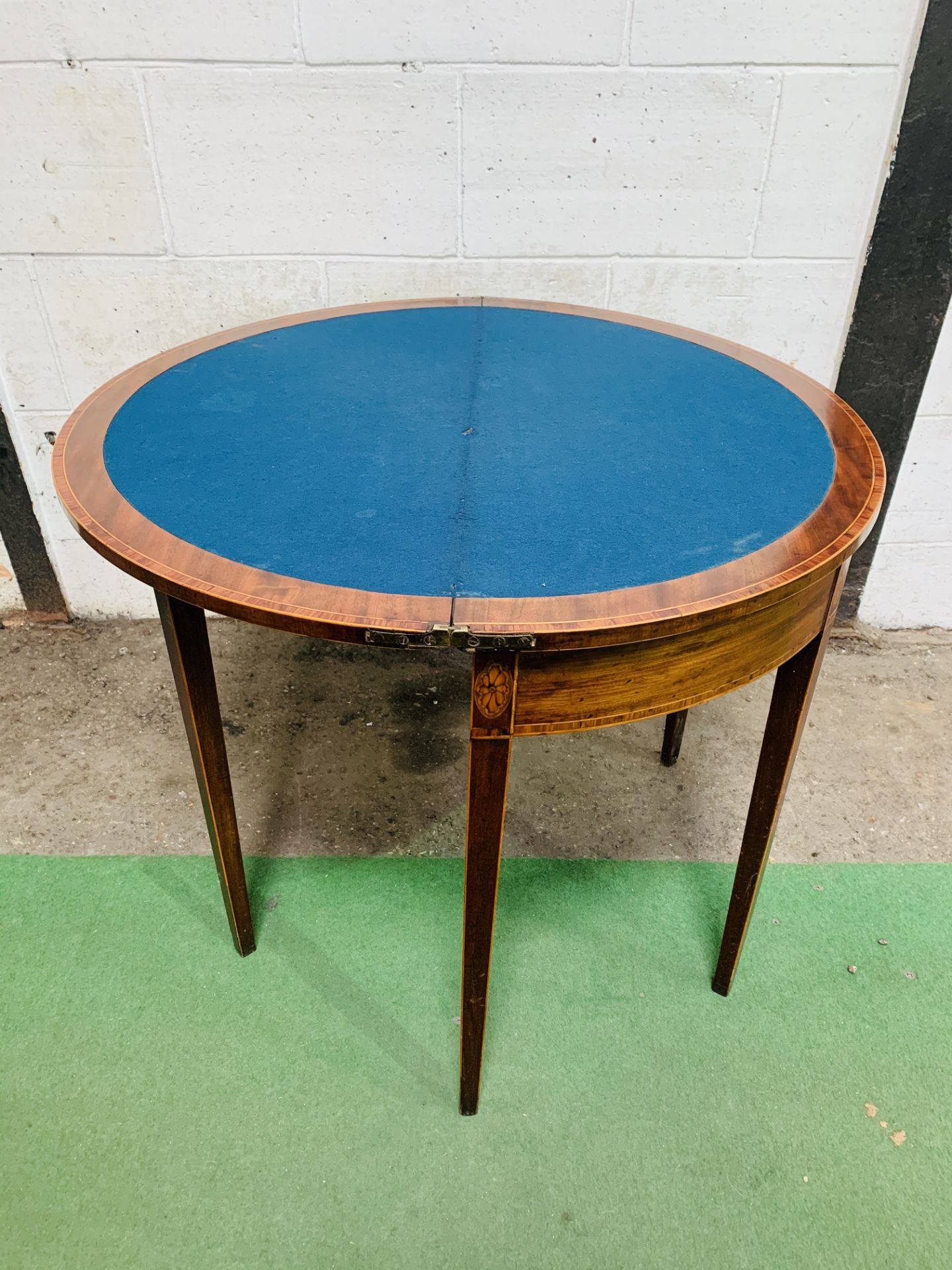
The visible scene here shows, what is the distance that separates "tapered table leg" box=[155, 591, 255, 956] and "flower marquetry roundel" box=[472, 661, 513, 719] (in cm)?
47

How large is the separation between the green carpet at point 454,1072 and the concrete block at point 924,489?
3.40 ft

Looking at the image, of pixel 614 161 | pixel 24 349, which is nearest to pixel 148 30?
pixel 24 349

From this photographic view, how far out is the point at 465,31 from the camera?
1.81 m

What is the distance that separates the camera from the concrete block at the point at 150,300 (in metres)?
2.08

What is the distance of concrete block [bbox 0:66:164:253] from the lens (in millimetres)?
1875

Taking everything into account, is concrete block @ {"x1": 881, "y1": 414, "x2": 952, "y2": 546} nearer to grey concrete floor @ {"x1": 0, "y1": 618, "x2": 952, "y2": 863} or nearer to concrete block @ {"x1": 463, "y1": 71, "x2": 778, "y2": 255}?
grey concrete floor @ {"x1": 0, "y1": 618, "x2": 952, "y2": 863}

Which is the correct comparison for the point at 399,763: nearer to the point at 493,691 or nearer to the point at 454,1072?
the point at 454,1072

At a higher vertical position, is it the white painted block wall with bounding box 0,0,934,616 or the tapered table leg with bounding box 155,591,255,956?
the white painted block wall with bounding box 0,0,934,616

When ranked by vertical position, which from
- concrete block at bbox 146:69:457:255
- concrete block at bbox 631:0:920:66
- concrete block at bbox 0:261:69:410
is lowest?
concrete block at bbox 0:261:69:410

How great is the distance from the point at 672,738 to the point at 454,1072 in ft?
3.00

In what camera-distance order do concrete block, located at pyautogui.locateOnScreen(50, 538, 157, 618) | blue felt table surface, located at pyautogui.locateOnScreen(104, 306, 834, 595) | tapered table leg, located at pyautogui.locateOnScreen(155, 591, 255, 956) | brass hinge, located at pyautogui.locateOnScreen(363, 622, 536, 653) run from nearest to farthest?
brass hinge, located at pyautogui.locateOnScreen(363, 622, 536, 653) → blue felt table surface, located at pyautogui.locateOnScreen(104, 306, 834, 595) → tapered table leg, located at pyautogui.locateOnScreen(155, 591, 255, 956) → concrete block, located at pyautogui.locateOnScreen(50, 538, 157, 618)

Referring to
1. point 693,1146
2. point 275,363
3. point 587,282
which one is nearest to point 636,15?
point 587,282

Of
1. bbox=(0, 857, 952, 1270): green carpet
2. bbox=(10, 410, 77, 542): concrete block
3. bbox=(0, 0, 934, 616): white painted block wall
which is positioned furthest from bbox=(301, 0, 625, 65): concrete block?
bbox=(0, 857, 952, 1270): green carpet

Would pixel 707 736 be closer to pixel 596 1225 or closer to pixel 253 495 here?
pixel 596 1225
